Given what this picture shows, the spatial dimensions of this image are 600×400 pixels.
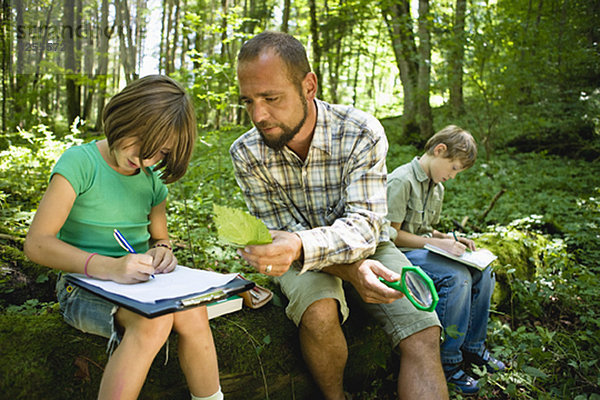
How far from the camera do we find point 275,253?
1621mm

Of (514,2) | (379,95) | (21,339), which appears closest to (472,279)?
(21,339)

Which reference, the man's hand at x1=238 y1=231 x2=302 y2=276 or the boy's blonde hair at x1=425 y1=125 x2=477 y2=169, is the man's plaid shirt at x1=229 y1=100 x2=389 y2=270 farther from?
the boy's blonde hair at x1=425 y1=125 x2=477 y2=169

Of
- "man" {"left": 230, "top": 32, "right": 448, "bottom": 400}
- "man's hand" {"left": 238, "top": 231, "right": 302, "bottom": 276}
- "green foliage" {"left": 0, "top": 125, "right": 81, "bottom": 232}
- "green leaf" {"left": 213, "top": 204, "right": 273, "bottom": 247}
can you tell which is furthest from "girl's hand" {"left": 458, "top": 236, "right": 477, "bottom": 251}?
"green foliage" {"left": 0, "top": 125, "right": 81, "bottom": 232}

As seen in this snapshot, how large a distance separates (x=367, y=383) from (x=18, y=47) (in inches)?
255

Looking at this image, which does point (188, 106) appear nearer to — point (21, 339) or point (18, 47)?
point (21, 339)

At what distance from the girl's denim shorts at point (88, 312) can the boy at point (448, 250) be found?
176 centimetres

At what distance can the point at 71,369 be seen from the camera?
1597 mm

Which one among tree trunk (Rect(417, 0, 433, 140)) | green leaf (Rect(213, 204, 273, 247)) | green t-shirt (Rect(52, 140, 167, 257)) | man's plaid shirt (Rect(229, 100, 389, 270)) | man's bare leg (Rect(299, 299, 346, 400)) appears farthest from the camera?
tree trunk (Rect(417, 0, 433, 140))

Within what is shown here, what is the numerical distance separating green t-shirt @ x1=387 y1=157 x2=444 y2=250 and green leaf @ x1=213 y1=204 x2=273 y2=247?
1.46 meters

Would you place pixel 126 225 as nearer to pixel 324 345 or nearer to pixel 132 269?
pixel 132 269

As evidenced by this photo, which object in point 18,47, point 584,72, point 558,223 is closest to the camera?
point 558,223

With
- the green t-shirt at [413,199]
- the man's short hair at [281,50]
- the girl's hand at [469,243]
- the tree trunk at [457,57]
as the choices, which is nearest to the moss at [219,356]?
the green t-shirt at [413,199]

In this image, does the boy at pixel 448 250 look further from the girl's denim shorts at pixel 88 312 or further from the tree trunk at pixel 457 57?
the tree trunk at pixel 457 57

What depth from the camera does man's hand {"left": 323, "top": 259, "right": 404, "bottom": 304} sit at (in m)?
1.75
